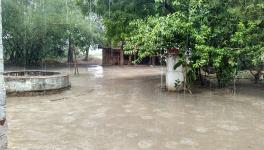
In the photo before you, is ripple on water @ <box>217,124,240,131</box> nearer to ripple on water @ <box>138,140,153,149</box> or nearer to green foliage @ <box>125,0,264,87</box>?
ripple on water @ <box>138,140,153,149</box>

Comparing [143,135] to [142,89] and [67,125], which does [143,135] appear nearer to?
[67,125]

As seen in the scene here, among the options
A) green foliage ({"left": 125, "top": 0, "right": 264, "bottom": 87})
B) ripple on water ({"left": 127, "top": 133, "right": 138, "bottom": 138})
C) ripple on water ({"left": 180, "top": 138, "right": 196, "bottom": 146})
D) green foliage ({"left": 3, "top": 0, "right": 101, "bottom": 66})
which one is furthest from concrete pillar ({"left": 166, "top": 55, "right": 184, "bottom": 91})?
green foliage ({"left": 3, "top": 0, "right": 101, "bottom": 66})

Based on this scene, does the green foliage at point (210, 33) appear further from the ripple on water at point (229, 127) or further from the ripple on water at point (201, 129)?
the ripple on water at point (201, 129)

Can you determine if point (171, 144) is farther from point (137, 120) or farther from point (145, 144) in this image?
point (137, 120)

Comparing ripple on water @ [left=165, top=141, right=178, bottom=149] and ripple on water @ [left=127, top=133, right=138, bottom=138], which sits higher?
ripple on water @ [left=127, top=133, right=138, bottom=138]

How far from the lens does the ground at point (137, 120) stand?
7199 millimetres

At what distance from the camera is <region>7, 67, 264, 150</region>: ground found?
23.6 feet

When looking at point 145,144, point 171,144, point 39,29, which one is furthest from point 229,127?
point 39,29

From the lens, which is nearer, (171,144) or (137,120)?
(171,144)

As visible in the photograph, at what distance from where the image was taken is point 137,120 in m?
9.23

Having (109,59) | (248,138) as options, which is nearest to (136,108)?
(248,138)

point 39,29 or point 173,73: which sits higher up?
point 39,29

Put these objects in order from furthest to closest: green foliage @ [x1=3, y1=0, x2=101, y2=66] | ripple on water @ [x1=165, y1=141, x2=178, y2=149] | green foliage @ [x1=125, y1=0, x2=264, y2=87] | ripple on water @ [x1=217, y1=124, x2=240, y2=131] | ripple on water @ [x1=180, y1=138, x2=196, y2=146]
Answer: green foliage @ [x1=3, y1=0, x2=101, y2=66] < green foliage @ [x1=125, y1=0, x2=264, y2=87] < ripple on water @ [x1=217, y1=124, x2=240, y2=131] < ripple on water @ [x1=180, y1=138, x2=196, y2=146] < ripple on water @ [x1=165, y1=141, x2=178, y2=149]

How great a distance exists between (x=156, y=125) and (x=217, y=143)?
1835 millimetres
